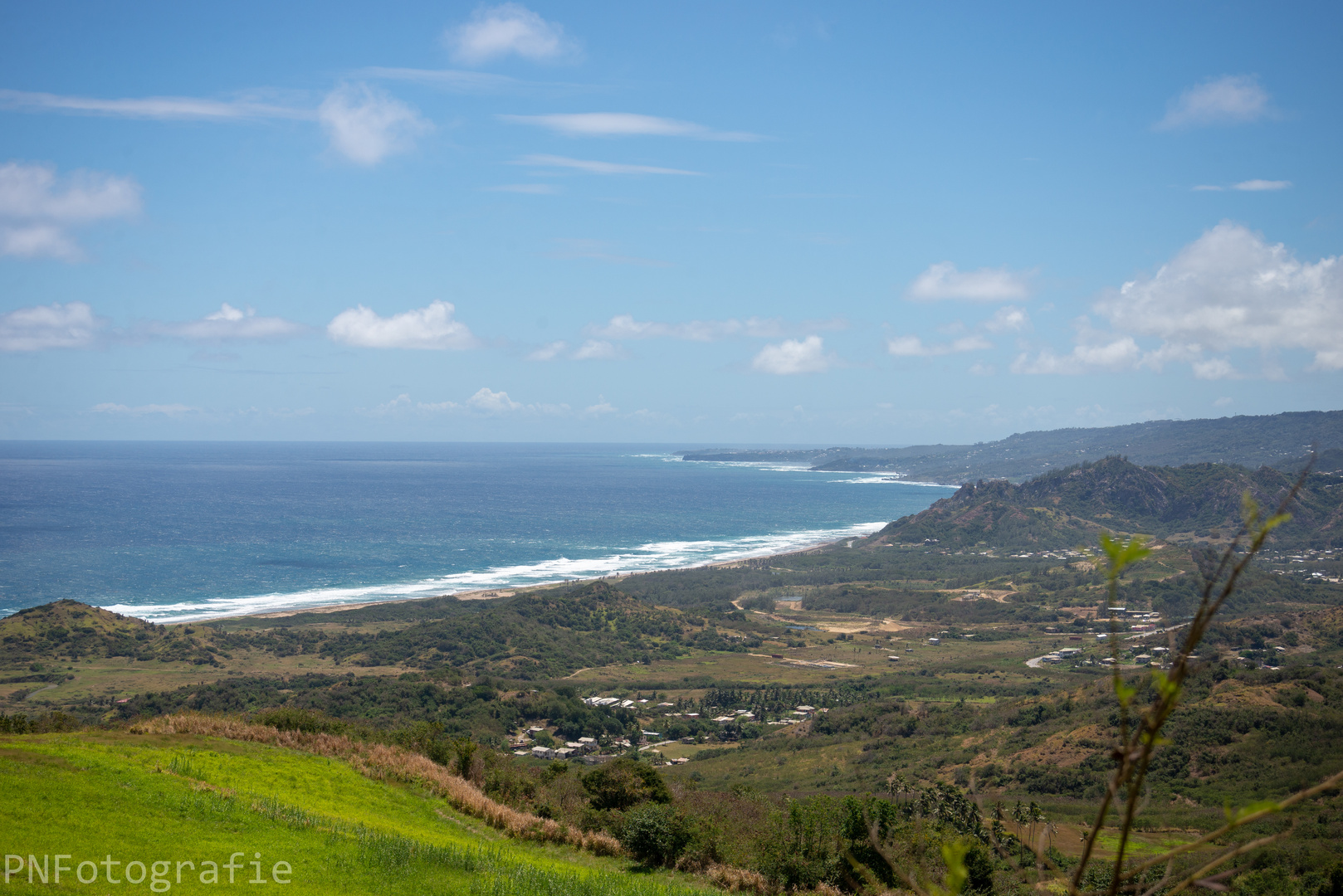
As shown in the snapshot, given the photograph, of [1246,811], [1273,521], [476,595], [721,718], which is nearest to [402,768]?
[1246,811]

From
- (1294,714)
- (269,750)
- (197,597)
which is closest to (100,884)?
(269,750)

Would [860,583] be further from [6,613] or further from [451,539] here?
[6,613]

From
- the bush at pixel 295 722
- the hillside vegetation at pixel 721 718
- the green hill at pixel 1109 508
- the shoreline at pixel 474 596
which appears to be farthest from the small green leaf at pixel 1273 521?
the green hill at pixel 1109 508

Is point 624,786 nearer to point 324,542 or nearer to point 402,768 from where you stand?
point 402,768

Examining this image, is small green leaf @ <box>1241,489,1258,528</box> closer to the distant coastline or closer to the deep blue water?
the distant coastline

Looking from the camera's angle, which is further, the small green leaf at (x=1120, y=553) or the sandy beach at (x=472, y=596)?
the sandy beach at (x=472, y=596)

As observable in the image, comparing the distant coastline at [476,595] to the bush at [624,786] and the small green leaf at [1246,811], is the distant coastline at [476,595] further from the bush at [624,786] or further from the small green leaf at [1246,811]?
the small green leaf at [1246,811]

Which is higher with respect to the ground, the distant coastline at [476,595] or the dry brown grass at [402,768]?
the dry brown grass at [402,768]
